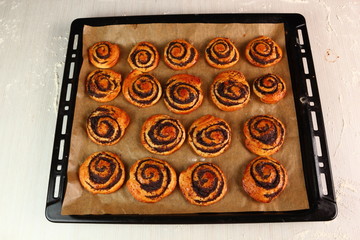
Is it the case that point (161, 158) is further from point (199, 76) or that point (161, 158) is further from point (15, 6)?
point (15, 6)

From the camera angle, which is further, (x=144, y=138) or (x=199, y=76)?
(x=199, y=76)

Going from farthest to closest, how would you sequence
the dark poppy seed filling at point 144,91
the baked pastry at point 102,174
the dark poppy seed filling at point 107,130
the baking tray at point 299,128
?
the dark poppy seed filling at point 144,91, the dark poppy seed filling at point 107,130, the baked pastry at point 102,174, the baking tray at point 299,128

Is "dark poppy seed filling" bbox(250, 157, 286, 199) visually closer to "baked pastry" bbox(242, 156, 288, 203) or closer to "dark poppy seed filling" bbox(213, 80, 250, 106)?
"baked pastry" bbox(242, 156, 288, 203)

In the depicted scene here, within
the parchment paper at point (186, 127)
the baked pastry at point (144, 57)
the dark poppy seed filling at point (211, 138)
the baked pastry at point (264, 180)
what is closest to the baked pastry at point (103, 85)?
the parchment paper at point (186, 127)

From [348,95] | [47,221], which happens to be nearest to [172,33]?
[348,95]

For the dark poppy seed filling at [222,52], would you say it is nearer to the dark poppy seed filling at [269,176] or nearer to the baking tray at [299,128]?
the baking tray at [299,128]

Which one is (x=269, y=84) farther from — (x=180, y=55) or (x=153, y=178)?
(x=153, y=178)
